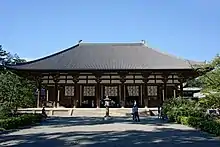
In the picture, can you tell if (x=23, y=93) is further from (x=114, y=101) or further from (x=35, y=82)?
(x=114, y=101)

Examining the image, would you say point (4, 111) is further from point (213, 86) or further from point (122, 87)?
point (122, 87)

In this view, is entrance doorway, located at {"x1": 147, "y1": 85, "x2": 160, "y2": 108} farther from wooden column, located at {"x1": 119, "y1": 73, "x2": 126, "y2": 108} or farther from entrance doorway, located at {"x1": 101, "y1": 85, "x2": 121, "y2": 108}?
entrance doorway, located at {"x1": 101, "y1": 85, "x2": 121, "y2": 108}

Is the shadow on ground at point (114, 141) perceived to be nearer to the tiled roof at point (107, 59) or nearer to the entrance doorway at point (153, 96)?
the tiled roof at point (107, 59)

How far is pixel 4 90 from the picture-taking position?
61.9ft

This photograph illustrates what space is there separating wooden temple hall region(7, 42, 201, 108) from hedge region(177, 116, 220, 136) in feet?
41.9

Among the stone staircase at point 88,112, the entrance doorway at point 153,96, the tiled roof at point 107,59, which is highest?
the tiled roof at point 107,59

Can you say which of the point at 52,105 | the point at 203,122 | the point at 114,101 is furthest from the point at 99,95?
the point at 203,122

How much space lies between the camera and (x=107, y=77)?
103 feet

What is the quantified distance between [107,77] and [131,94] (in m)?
2.90

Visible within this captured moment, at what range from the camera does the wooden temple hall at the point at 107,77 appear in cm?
2983

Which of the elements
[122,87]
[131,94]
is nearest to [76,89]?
[122,87]

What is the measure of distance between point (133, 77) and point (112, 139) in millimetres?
20278

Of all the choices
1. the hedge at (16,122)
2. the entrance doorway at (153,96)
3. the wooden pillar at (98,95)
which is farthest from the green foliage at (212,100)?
the entrance doorway at (153,96)

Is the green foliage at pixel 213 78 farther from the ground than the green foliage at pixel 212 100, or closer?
farther from the ground
